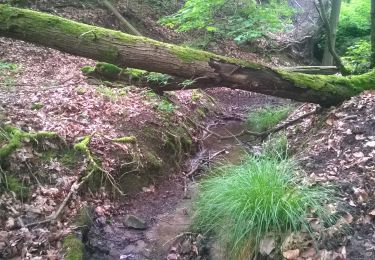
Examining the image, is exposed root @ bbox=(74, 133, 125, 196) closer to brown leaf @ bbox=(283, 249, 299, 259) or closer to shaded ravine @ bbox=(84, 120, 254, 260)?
shaded ravine @ bbox=(84, 120, 254, 260)

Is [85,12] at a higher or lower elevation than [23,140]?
higher

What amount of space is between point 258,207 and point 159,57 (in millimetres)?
2894

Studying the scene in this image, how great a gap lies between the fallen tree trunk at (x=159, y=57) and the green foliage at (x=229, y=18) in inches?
196

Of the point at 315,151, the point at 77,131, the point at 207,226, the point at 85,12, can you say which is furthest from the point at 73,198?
the point at 85,12

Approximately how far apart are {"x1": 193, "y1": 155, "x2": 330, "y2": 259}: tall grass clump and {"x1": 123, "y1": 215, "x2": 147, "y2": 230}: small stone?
108 centimetres

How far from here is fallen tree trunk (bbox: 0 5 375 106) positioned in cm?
562

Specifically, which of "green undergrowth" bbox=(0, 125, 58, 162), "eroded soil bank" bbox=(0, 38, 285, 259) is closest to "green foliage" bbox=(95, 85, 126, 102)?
"eroded soil bank" bbox=(0, 38, 285, 259)

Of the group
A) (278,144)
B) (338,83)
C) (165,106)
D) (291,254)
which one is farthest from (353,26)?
(291,254)

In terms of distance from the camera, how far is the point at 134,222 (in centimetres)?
558

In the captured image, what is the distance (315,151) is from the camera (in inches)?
221

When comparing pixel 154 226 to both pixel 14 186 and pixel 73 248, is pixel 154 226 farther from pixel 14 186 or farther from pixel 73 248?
pixel 14 186

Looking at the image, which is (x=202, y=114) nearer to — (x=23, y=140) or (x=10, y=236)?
(x=23, y=140)

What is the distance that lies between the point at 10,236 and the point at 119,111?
345 centimetres

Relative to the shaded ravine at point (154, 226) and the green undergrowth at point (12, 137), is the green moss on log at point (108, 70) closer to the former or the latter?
the green undergrowth at point (12, 137)
